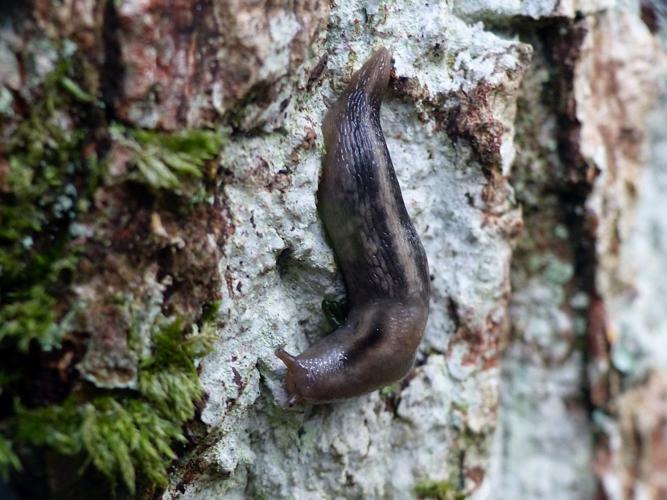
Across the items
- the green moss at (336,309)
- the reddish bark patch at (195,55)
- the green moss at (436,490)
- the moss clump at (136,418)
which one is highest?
the reddish bark patch at (195,55)

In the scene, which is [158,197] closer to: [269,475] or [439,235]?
[269,475]

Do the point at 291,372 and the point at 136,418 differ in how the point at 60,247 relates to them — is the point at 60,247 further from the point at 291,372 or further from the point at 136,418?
the point at 291,372

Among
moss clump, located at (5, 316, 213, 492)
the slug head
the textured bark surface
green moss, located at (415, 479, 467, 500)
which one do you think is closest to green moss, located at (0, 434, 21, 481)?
moss clump, located at (5, 316, 213, 492)

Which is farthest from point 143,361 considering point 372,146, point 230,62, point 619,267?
point 619,267

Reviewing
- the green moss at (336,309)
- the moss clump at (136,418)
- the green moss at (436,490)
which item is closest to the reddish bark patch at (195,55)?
the moss clump at (136,418)

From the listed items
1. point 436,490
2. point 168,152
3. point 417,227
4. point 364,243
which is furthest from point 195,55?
point 436,490

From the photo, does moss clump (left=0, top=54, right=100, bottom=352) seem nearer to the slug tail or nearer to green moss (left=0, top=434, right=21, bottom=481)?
→ green moss (left=0, top=434, right=21, bottom=481)

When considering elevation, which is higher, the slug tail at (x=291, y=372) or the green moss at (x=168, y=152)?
the green moss at (x=168, y=152)

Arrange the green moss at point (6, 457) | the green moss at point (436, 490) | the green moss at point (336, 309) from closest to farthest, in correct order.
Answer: the green moss at point (6, 457) < the green moss at point (336, 309) < the green moss at point (436, 490)

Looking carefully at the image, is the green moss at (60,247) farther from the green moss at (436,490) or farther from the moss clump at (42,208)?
the green moss at (436,490)
